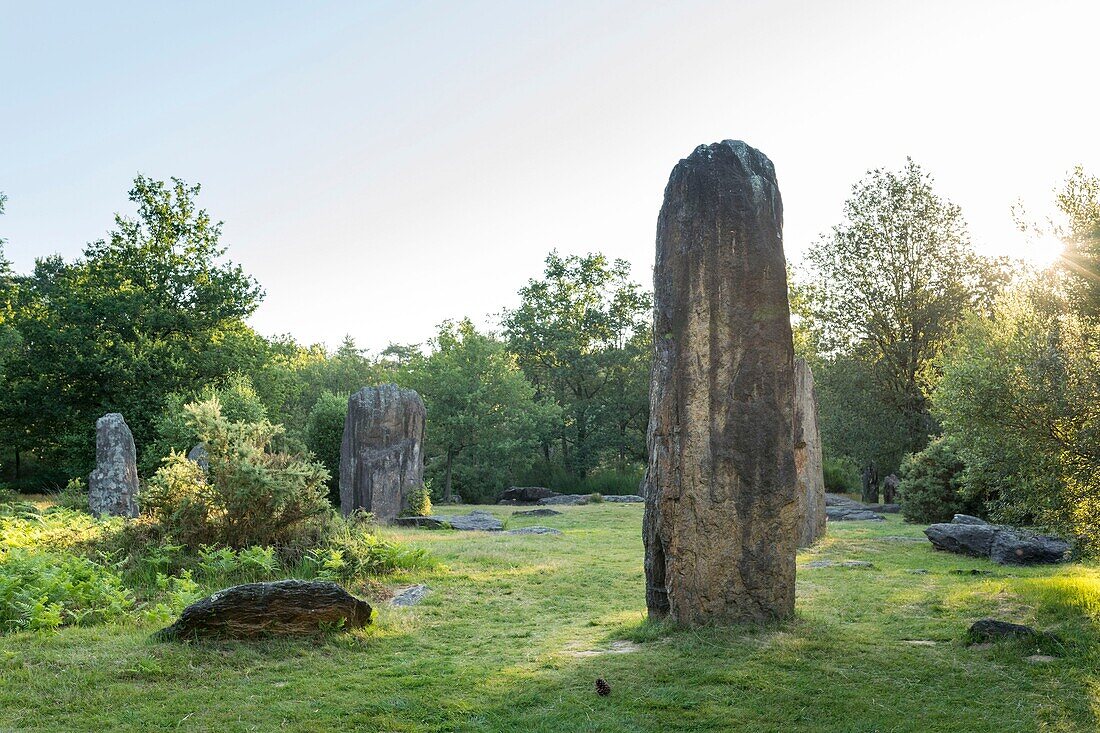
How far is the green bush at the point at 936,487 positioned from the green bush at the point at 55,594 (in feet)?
60.6

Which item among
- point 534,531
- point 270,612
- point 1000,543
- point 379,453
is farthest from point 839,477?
point 270,612

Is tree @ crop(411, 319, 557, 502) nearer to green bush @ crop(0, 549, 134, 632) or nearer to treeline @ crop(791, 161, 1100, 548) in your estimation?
treeline @ crop(791, 161, 1100, 548)

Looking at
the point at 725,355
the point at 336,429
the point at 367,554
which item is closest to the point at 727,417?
the point at 725,355

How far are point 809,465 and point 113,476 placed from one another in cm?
1508

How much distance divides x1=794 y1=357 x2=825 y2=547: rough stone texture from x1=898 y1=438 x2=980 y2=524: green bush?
204 inches

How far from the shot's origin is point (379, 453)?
22.6 metres

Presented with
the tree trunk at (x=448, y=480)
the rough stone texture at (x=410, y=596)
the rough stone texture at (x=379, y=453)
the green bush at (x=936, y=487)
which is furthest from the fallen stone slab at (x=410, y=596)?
the tree trunk at (x=448, y=480)

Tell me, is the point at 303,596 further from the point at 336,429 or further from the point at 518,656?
the point at 336,429

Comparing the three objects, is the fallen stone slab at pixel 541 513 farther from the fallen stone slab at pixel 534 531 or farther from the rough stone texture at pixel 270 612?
the rough stone texture at pixel 270 612

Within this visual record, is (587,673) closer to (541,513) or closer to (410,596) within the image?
(410,596)

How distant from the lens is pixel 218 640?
7.82 meters

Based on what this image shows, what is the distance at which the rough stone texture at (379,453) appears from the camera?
22.3 meters

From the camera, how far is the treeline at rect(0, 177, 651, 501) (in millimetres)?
30375

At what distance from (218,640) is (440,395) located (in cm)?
3140
